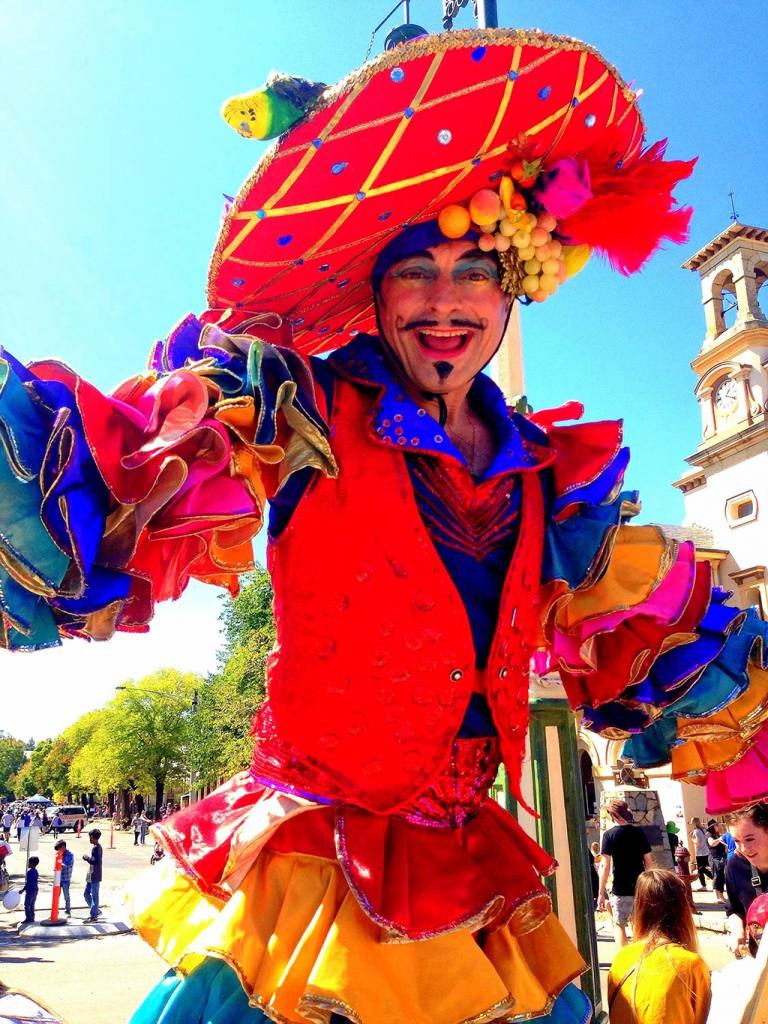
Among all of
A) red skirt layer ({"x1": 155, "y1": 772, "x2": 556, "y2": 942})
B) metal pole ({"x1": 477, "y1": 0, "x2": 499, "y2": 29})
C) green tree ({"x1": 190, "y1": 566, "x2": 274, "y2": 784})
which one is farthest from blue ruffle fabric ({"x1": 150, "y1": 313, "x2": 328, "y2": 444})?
green tree ({"x1": 190, "y1": 566, "x2": 274, "y2": 784})

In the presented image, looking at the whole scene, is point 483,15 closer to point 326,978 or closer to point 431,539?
point 431,539

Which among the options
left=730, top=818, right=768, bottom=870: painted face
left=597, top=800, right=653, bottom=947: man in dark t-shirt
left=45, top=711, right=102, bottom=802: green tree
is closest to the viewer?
left=730, top=818, right=768, bottom=870: painted face

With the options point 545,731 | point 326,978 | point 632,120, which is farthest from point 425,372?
point 545,731

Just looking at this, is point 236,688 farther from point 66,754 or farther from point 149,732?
point 66,754

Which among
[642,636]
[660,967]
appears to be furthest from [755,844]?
[642,636]

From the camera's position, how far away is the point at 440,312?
6.42 feet

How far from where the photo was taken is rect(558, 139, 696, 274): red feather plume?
2.09 metres

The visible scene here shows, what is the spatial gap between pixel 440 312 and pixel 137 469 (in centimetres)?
91

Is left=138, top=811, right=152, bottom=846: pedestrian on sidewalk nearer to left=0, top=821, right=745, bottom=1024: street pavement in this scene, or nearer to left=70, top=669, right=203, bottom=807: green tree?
left=70, top=669, right=203, bottom=807: green tree

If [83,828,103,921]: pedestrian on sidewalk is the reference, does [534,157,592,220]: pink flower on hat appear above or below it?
above

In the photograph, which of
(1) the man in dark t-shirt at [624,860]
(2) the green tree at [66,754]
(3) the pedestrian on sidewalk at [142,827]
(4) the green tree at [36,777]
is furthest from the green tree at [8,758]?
(1) the man in dark t-shirt at [624,860]

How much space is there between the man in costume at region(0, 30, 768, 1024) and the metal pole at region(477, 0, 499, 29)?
2.42 meters

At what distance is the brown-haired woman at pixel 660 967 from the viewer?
11.7ft

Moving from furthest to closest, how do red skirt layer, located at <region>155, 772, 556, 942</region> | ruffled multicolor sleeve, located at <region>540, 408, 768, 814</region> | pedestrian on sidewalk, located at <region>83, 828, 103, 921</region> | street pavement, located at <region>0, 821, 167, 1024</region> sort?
pedestrian on sidewalk, located at <region>83, 828, 103, 921</region>
street pavement, located at <region>0, 821, 167, 1024</region>
ruffled multicolor sleeve, located at <region>540, 408, 768, 814</region>
red skirt layer, located at <region>155, 772, 556, 942</region>
